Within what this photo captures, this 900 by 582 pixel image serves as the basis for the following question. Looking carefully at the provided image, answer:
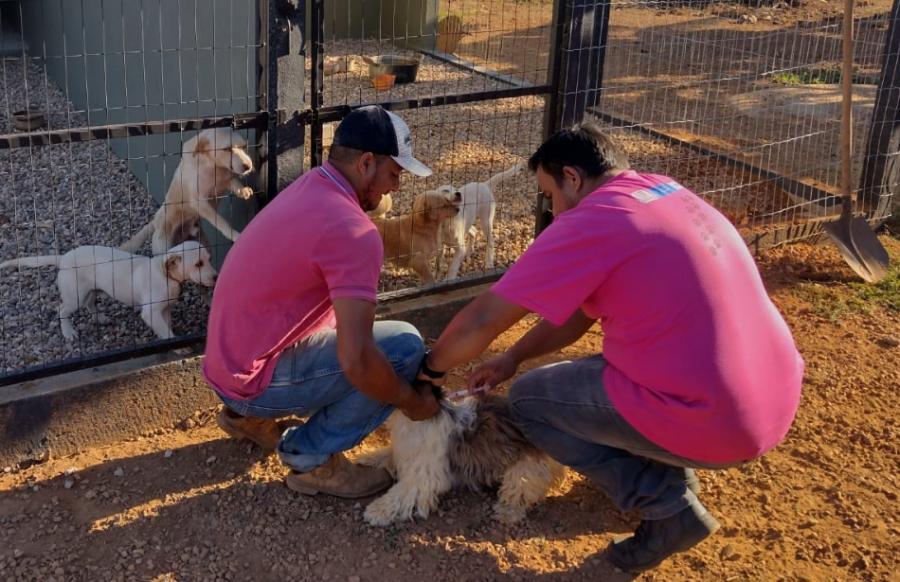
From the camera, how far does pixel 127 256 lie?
17.2ft

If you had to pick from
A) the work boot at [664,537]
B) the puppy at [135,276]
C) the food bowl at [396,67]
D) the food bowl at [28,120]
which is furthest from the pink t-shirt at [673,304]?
the food bowl at [396,67]

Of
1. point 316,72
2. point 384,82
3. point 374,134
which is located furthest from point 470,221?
point 384,82

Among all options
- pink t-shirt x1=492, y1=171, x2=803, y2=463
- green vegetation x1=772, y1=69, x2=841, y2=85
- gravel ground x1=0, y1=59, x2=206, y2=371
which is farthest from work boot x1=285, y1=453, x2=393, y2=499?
green vegetation x1=772, y1=69, x2=841, y2=85

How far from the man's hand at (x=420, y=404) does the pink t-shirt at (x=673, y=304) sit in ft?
2.19

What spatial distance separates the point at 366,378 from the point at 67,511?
1.57 metres

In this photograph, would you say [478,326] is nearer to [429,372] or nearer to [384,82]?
[429,372]

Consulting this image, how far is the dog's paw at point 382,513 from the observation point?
388 cm

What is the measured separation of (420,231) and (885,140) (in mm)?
3763

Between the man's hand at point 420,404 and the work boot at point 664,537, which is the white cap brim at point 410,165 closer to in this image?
the man's hand at point 420,404

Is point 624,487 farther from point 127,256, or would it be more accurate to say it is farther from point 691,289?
point 127,256

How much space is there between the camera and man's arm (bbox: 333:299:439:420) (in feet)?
10.6

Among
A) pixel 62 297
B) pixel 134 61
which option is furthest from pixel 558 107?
pixel 134 61

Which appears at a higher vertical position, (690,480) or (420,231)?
(420,231)

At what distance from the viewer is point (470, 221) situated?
643 centimetres
